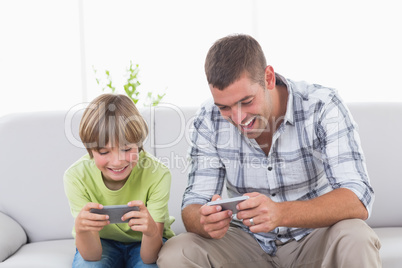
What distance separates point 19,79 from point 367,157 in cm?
321

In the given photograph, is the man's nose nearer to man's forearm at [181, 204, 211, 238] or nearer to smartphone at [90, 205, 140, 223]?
man's forearm at [181, 204, 211, 238]

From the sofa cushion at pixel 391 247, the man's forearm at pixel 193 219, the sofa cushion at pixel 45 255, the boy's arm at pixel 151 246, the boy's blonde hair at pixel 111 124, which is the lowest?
the sofa cushion at pixel 45 255

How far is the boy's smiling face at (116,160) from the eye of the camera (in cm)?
177

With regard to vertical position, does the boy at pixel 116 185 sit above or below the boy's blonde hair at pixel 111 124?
below

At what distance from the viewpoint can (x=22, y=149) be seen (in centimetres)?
235

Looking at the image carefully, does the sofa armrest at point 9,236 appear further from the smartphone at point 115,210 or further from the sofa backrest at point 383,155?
the sofa backrest at point 383,155

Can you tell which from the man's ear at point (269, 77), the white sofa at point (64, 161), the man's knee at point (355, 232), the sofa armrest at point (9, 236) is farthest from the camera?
the white sofa at point (64, 161)

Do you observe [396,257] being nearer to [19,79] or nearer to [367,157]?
[367,157]

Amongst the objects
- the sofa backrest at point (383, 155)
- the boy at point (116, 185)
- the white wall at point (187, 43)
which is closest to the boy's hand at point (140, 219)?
the boy at point (116, 185)

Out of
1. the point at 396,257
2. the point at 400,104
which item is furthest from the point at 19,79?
the point at 396,257

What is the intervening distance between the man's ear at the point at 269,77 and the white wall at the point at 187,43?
9.04 feet

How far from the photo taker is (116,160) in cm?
177

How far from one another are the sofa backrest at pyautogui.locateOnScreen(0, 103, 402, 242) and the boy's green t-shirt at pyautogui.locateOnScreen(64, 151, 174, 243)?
1.47 feet

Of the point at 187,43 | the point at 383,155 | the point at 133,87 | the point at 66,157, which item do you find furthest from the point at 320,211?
the point at 187,43
